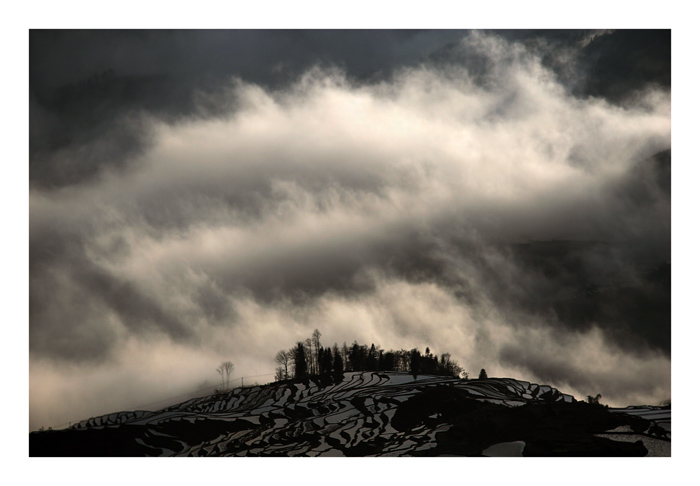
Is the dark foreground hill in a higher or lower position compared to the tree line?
lower

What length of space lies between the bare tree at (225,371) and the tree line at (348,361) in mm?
366

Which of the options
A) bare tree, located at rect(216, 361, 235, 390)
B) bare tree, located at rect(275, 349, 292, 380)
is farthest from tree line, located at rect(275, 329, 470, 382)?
bare tree, located at rect(216, 361, 235, 390)

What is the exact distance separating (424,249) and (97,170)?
273 cm

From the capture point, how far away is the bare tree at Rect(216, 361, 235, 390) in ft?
15.5

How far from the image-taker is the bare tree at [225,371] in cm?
473

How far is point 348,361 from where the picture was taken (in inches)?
188

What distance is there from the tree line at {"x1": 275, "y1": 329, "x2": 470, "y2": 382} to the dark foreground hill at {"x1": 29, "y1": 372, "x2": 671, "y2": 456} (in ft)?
0.25

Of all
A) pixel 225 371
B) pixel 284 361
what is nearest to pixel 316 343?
pixel 284 361

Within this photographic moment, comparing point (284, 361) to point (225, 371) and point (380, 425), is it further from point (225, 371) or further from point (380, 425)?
point (380, 425)

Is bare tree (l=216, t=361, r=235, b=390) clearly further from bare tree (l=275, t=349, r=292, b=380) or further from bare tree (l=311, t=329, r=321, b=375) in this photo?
bare tree (l=311, t=329, r=321, b=375)

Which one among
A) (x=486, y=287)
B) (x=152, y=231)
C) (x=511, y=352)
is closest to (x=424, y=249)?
(x=486, y=287)

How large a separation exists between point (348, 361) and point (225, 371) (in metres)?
0.97

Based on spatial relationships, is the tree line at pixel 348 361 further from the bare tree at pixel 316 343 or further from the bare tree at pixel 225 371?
the bare tree at pixel 225 371
